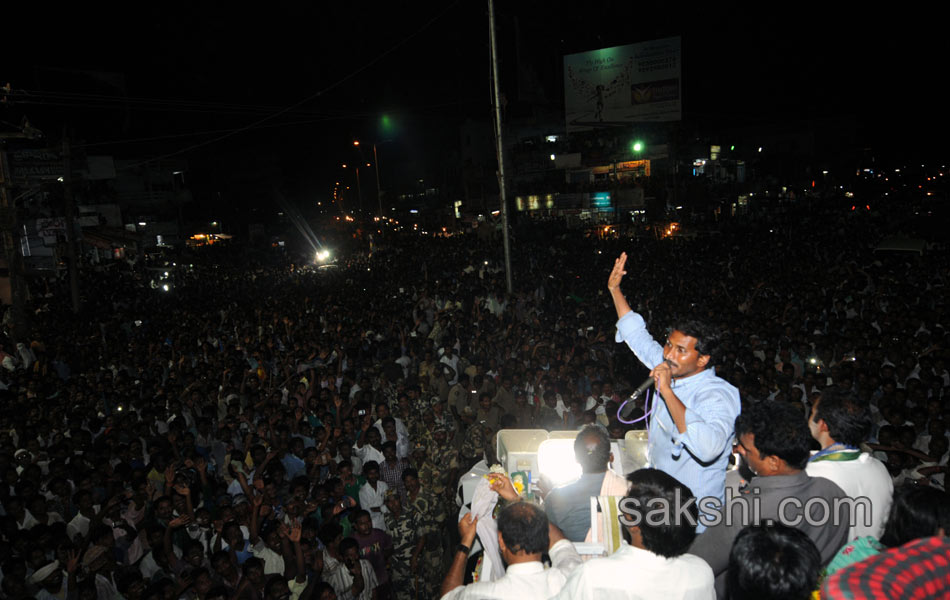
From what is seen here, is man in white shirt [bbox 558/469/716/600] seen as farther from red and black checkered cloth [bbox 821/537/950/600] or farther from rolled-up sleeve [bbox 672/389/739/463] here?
red and black checkered cloth [bbox 821/537/950/600]

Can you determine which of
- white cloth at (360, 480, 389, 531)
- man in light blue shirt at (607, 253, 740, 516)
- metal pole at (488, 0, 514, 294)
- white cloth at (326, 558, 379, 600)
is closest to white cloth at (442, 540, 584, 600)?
man in light blue shirt at (607, 253, 740, 516)

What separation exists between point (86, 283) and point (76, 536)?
17840mm

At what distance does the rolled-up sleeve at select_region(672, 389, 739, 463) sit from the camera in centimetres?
213

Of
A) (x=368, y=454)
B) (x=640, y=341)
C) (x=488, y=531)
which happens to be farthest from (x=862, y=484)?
(x=368, y=454)

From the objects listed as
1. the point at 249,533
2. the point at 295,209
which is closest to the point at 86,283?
the point at 249,533

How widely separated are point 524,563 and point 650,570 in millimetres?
524

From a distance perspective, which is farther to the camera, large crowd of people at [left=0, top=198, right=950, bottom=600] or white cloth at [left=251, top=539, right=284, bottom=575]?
white cloth at [left=251, top=539, right=284, bottom=575]

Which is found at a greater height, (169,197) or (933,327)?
(169,197)

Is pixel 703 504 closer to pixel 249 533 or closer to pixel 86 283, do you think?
pixel 249 533

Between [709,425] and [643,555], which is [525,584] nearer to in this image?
[643,555]

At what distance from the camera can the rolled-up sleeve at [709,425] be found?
2.13 m

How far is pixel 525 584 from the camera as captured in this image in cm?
207

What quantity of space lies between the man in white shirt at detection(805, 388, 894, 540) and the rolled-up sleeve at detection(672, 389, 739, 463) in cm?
43

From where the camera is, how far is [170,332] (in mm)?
10109
